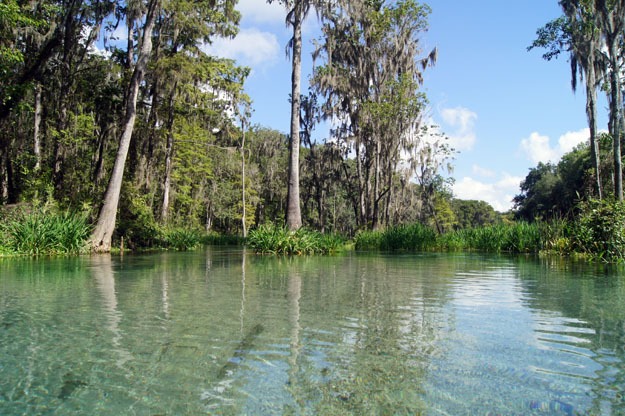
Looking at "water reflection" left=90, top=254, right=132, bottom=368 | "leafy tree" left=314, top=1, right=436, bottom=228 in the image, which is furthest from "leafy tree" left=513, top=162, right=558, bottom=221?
"water reflection" left=90, top=254, right=132, bottom=368

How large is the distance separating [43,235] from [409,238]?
48.3ft

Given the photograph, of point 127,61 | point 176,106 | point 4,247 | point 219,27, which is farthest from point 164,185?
point 4,247

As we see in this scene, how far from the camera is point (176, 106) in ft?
78.0

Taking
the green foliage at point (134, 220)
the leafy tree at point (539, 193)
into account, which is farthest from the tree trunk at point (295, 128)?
the leafy tree at point (539, 193)

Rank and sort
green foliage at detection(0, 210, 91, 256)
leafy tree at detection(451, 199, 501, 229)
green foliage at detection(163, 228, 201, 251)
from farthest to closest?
leafy tree at detection(451, 199, 501, 229)
green foliage at detection(163, 228, 201, 251)
green foliage at detection(0, 210, 91, 256)

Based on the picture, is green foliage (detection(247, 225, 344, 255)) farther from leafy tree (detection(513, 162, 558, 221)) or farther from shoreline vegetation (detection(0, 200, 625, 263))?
leafy tree (detection(513, 162, 558, 221))

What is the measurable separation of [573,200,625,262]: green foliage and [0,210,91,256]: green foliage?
15357mm

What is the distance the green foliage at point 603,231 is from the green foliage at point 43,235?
1536cm

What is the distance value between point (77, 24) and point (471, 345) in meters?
21.6

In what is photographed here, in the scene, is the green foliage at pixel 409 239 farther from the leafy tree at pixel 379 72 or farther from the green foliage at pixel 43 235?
the green foliage at pixel 43 235

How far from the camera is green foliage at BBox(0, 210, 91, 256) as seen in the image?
1353cm

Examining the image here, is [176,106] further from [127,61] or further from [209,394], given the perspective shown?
[209,394]

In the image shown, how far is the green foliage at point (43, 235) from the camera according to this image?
13531mm

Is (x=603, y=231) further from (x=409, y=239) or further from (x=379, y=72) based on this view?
(x=379, y=72)
